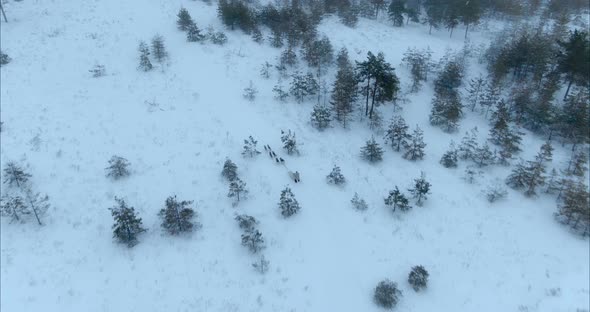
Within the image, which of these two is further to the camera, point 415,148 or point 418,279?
point 415,148

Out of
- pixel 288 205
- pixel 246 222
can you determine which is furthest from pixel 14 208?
pixel 288 205

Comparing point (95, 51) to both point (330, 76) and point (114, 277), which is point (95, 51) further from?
point (114, 277)

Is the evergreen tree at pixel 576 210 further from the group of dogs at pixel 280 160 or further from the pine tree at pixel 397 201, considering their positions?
the group of dogs at pixel 280 160

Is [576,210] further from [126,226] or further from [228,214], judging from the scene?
[126,226]

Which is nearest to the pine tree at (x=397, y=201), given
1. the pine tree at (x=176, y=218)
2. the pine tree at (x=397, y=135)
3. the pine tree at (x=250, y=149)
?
the pine tree at (x=397, y=135)

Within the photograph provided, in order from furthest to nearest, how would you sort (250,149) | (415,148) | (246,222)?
1. (415,148)
2. (250,149)
3. (246,222)

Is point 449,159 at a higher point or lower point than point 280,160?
lower

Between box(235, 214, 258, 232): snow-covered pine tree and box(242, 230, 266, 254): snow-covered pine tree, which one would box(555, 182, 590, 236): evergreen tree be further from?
box(235, 214, 258, 232): snow-covered pine tree
